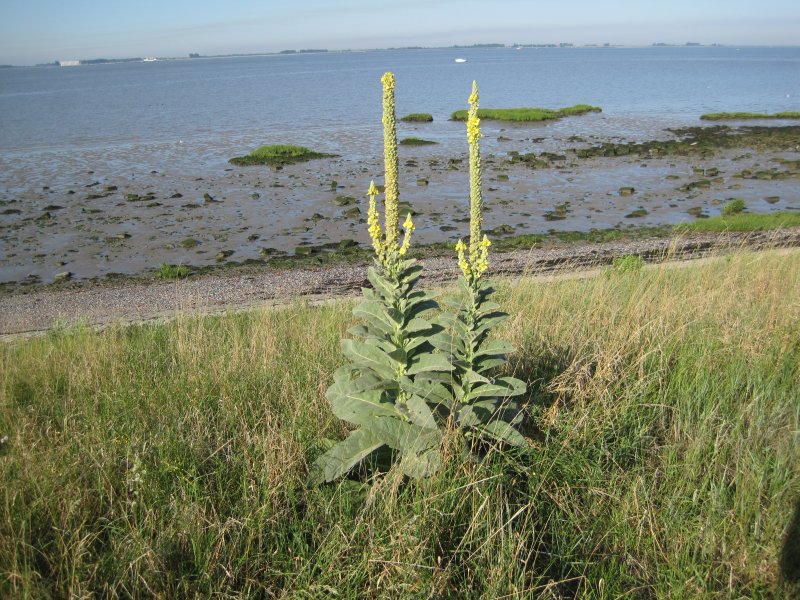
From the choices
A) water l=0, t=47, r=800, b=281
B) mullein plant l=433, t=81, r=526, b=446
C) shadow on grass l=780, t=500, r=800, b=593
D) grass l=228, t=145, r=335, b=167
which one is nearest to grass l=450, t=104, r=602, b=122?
water l=0, t=47, r=800, b=281

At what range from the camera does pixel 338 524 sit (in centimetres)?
363

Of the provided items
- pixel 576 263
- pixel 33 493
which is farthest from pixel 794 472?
pixel 576 263

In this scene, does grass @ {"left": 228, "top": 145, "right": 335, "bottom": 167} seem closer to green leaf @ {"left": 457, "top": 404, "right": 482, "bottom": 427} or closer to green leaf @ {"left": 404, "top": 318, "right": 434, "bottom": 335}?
green leaf @ {"left": 404, "top": 318, "right": 434, "bottom": 335}

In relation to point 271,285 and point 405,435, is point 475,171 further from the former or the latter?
point 271,285

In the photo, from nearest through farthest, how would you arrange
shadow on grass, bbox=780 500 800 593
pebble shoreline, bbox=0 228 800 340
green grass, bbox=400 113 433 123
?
1. shadow on grass, bbox=780 500 800 593
2. pebble shoreline, bbox=0 228 800 340
3. green grass, bbox=400 113 433 123

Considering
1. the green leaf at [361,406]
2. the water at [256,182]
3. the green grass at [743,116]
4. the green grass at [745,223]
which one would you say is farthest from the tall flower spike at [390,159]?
the green grass at [743,116]

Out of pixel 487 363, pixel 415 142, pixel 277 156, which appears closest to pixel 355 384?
pixel 487 363

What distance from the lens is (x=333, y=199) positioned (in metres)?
27.2

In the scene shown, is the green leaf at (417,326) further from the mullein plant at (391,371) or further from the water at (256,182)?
the water at (256,182)

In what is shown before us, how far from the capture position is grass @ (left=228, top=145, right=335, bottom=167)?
36.6 m

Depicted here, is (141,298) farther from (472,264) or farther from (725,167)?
(725,167)

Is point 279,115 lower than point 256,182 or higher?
higher

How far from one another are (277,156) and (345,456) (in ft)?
117

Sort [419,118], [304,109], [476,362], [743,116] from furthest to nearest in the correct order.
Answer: [304,109] → [419,118] → [743,116] → [476,362]
